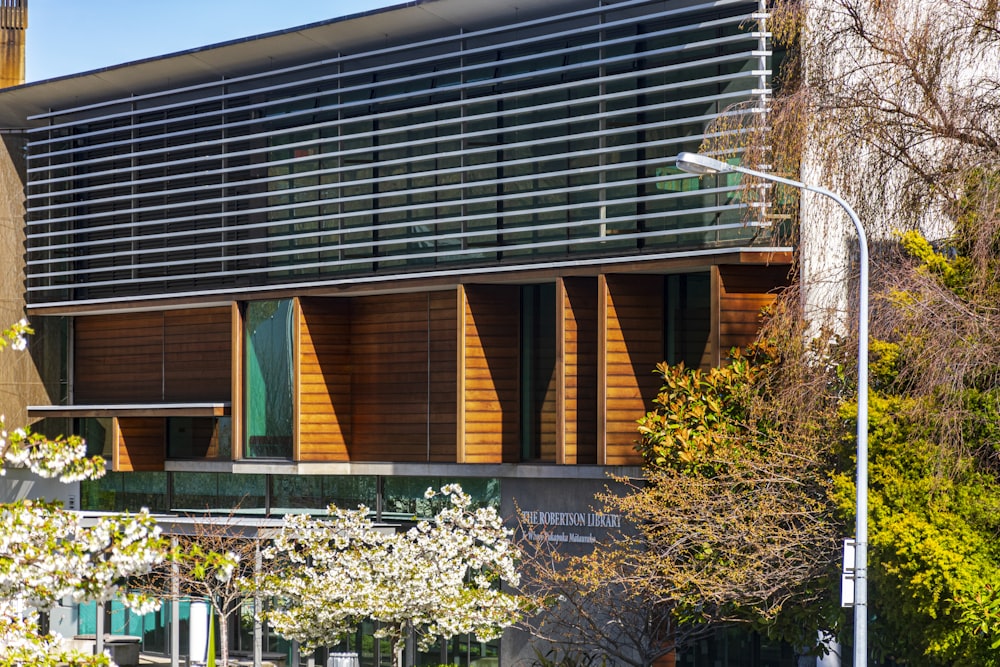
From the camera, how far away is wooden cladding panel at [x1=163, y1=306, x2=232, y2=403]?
36844mm

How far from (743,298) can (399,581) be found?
7.95 meters

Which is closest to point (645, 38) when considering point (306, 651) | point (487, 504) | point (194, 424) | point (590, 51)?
point (590, 51)

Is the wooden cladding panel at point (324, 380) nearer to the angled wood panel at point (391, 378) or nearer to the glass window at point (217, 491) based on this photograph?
the angled wood panel at point (391, 378)

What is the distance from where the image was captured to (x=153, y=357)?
38.9 meters

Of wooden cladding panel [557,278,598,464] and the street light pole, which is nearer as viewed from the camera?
the street light pole

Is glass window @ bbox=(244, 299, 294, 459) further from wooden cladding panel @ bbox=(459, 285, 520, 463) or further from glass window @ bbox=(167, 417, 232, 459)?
wooden cladding panel @ bbox=(459, 285, 520, 463)

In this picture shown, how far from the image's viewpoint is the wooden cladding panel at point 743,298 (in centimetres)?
2750

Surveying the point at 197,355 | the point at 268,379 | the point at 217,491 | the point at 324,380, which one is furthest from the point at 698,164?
the point at 217,491

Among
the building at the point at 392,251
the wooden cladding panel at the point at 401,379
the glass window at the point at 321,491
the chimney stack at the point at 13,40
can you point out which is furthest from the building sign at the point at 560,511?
the chimney stack at the point at 13,40

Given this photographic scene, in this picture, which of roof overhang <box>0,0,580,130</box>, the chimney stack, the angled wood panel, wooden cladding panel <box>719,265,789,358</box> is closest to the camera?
wooden cladding panel <box>719,265,789,358</box>

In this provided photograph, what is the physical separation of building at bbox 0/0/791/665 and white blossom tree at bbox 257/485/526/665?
305cm

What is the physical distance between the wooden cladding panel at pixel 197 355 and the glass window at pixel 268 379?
5.95 ft

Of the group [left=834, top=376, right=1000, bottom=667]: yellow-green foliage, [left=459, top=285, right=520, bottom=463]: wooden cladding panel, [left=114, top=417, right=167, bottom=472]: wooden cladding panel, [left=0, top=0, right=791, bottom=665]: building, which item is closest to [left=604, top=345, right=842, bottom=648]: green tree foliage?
[left=834, top=376, right=1000, bottom=667]: yellow-green foliage

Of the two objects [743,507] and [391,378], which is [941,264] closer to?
[743,507]
